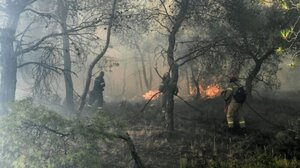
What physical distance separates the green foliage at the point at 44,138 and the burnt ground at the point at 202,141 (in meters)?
0.92

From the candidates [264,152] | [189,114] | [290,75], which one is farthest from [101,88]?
[290,75]

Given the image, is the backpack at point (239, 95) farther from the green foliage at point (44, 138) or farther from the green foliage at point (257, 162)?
the green foliage at point (44, 138)

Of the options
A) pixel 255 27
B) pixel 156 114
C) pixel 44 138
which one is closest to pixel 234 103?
pixel 156 114

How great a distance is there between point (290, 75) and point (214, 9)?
30185mm

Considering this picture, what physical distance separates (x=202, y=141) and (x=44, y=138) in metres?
6.22

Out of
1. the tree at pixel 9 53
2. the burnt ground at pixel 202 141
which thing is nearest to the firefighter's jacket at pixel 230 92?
the burnt ground at pixel 202 141

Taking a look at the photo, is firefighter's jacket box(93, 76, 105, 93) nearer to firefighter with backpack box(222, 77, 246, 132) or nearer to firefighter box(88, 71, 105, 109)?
firefighter box(88, 71, 105, 109)

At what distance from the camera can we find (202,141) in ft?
50.5

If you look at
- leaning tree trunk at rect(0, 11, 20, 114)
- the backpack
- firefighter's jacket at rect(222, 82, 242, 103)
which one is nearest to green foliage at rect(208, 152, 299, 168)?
the backpack

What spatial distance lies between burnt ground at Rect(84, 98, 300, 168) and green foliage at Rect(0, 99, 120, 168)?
3.03 ft

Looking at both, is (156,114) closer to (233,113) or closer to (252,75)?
(233,113)

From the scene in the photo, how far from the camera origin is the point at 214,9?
19.7 metres

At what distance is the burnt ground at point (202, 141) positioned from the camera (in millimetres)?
13594

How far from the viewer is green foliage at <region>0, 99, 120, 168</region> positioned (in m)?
10.0
